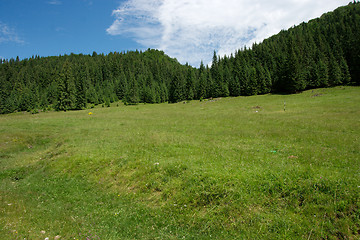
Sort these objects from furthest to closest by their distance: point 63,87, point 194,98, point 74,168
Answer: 1. point 194,98
2. point 63,87
3. point 74,168

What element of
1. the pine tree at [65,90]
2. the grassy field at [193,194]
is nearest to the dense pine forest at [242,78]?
the pine tree at [65,90]

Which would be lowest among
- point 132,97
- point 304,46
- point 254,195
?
point 254,195

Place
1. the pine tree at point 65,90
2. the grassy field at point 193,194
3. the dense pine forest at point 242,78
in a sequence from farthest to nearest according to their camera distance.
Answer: the dense pine forest at point 242,78 → the pine tree at point 65,90 → the grassy field at point 193,194

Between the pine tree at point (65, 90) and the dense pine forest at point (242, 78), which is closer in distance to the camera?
the pine tree at point (65, 90)

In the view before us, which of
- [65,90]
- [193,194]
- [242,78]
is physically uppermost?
[65,90]

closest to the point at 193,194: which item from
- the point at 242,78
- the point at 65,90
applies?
the point at 65,90

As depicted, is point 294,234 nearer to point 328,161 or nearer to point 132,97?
point 328,161

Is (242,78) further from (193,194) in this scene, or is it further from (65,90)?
(193,194)

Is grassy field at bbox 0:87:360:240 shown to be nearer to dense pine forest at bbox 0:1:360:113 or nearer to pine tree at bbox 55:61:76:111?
pine tree at bbox 55:61:76:111

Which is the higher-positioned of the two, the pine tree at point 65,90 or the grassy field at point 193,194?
the pine tree at point 65,90

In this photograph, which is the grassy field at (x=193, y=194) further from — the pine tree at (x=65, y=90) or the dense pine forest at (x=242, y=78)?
the dense pine forest at (x=242, y=78)

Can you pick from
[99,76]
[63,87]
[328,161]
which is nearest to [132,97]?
[63,87]

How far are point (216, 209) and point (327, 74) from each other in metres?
98.0

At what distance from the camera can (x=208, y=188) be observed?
8430mm
